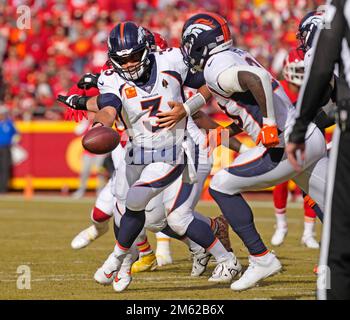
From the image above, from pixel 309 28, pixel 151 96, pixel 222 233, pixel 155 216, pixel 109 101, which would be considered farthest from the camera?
pixel 222 233

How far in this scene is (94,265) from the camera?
7543mm

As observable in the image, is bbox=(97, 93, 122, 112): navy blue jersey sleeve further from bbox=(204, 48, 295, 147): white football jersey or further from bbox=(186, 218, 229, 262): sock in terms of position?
bbox=(186, 218, 229, 262): sock

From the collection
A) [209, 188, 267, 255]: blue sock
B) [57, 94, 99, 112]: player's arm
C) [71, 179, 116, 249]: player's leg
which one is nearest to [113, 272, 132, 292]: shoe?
[209, 188, 267, 255]: blue sock

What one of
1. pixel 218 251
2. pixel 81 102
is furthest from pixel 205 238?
pixel 81 102

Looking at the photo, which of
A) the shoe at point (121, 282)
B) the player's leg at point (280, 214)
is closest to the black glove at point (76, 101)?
the shoe at point (121, 282)

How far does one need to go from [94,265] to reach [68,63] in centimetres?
1118

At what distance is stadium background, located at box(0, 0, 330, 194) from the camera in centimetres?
1667

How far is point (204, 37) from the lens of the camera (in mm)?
5984

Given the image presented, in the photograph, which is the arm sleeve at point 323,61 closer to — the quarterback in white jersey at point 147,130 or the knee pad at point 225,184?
the knee pad at point 225,184

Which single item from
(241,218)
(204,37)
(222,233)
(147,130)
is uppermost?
(204,37)

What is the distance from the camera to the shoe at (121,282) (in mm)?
6102

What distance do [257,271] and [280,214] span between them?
351 centimetres

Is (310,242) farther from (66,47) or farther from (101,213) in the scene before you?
(66,47)
